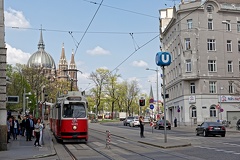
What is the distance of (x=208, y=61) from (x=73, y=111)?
3927 centimetres

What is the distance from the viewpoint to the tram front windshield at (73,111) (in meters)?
24.9

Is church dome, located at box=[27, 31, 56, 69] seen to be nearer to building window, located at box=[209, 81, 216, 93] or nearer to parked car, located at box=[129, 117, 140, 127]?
parked car, located at box=[129, 117, 140, 127]

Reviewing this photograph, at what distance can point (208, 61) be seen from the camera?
2370 inches

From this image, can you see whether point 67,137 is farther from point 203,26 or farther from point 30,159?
point 203,26

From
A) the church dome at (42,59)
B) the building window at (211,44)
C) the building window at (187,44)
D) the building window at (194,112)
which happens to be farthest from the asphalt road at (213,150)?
the church dome at (42,59)

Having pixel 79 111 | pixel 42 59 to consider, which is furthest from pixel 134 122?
pixel 42 59

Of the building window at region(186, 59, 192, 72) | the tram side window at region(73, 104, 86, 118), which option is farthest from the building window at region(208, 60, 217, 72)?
the tram side window at region(73, 104, 86, 118)

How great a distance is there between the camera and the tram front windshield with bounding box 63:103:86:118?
24920mm

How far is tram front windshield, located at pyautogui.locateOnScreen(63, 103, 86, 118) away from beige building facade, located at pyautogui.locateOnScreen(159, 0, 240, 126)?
36.2 metres

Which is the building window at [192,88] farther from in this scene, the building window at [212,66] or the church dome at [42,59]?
the church dome at [42,59]

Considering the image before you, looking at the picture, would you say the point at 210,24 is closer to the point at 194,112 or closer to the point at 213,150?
the point at 194,112

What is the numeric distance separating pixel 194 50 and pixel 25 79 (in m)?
32.3

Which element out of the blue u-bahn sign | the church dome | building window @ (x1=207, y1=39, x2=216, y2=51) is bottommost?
the blue u-bahn sign

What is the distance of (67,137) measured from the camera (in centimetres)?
2483
